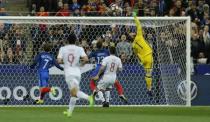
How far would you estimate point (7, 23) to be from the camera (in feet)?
69.3

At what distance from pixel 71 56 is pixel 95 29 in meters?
5.84

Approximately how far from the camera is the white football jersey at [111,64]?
1967 cm

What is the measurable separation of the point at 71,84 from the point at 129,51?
5766mm

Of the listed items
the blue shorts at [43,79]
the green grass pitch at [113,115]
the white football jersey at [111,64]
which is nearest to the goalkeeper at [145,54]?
the white football jersey at [111,64]

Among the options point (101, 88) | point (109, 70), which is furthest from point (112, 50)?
point (101, 88)

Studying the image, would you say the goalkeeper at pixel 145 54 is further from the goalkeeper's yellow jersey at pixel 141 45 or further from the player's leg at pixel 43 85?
the player's leg at pixel 43 85

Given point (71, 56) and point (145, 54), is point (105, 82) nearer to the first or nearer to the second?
point (145, 54)

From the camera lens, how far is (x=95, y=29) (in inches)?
866

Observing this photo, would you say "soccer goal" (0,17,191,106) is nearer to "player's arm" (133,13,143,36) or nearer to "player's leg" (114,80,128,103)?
"player's arm" (133,13,143,36)

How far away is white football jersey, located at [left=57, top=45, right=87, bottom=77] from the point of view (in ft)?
53.1

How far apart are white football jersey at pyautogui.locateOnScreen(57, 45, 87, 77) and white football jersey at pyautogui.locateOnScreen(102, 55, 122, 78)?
3414 millimetres

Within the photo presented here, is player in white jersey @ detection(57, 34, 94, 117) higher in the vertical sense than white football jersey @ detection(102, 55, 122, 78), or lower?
higher

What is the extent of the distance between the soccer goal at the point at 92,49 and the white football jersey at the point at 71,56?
4681mm

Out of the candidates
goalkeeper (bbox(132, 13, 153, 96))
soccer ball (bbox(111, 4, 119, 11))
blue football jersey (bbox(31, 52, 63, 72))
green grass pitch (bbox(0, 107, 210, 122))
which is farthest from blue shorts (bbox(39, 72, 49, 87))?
soccer ball (bbox(111, 4, 119, 11))
